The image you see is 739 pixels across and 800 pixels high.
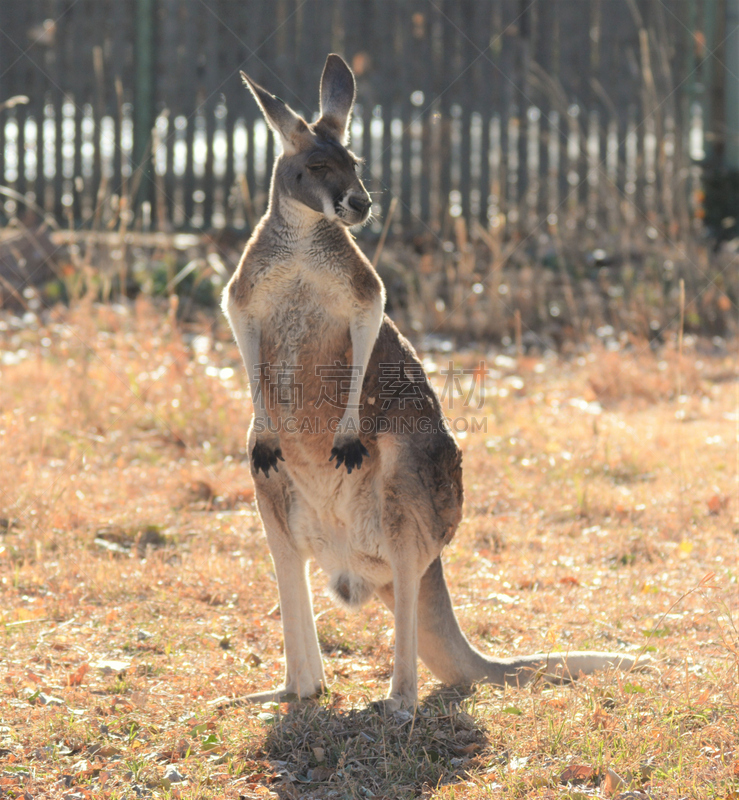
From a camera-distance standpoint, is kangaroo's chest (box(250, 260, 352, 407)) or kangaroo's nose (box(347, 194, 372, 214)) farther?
kangaroo's chest (box(250, 260, 352, 407))

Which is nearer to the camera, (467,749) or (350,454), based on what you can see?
(467,749)

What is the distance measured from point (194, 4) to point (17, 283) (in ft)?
10.8

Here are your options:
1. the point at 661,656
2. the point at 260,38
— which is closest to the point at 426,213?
the point at 260,38

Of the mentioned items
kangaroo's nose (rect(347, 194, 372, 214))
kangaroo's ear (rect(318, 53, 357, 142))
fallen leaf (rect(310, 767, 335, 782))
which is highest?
kangaroo's ear (rect(318, 53, 357, 142))

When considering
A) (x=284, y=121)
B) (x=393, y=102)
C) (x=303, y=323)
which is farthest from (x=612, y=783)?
(x=393, y=102)

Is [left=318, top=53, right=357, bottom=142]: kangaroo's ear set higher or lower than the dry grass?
higher

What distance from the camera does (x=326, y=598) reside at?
3771 mm

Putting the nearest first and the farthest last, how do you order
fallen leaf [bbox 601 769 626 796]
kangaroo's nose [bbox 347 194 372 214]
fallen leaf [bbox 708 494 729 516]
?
fallen leaf [bbox 601 769 626 796] < kangaroo's nose [bbox 347 194 372 214] < fallen leaf [bbox 708 494 729 516]

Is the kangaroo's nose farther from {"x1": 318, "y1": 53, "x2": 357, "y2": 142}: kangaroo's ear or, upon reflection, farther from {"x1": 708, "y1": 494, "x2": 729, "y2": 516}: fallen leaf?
{"x1": 708, "y1": 494, "x2": 729, "y2": 516}: fallen leaf

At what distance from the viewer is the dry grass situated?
2461 millimetres

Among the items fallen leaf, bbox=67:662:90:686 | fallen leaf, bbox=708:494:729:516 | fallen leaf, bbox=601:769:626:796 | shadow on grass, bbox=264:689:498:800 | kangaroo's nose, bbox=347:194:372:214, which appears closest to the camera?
fallen leaf, bbox=601:769:626:796

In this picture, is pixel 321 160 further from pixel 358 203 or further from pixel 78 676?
pixel 78 676

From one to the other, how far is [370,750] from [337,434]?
2.88 ft

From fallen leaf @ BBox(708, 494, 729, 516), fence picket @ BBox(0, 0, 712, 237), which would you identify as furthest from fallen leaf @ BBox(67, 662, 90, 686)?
fence picket @ BBox(0, 0, 712, 237)
